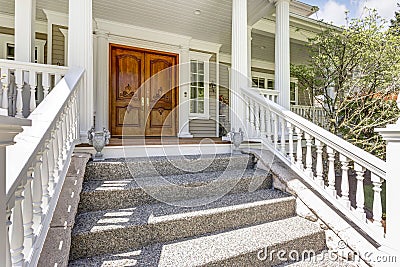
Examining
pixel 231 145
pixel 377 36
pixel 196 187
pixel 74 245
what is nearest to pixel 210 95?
pixel 231 145

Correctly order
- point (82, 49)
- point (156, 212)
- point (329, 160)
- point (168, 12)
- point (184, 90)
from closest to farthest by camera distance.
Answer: point (156, 212) → point (329, 160) → point (82, 49) → point (168, 12) → point (184, 90)

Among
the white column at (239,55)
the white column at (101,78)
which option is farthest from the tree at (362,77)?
the white column at (101,78)

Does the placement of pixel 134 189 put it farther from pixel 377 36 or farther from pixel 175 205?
pixel 377 36

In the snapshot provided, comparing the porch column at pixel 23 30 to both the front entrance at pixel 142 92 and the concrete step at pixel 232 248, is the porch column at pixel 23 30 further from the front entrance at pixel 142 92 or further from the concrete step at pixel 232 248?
the concrete step at pixel 232 248

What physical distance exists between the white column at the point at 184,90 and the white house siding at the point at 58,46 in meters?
2.37

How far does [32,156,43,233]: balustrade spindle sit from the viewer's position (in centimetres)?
145

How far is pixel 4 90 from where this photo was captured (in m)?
2.84

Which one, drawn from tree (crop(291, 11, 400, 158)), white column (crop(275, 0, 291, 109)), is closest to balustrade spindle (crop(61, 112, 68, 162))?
white column (crop(275, 0, 291, 109))

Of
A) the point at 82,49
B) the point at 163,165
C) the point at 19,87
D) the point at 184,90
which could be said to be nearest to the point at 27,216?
the point at 163,165

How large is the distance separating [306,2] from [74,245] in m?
9.05

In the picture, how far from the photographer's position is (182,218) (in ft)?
6.92

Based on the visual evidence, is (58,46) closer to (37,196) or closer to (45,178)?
(45,178)

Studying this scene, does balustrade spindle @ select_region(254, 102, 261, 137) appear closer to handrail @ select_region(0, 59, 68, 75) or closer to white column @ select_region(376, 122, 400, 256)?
white column @ select_region(376, 122, 400, 256)

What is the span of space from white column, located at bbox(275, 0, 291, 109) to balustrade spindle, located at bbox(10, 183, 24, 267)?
417 centimetres
